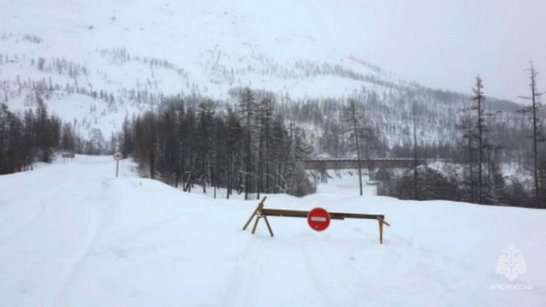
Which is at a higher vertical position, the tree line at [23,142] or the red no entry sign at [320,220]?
the tree line at [23,142]

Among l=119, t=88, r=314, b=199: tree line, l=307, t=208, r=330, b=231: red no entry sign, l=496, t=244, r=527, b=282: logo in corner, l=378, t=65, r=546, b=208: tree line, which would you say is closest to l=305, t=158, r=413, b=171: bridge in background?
l=378, t=65, r=546, b=208: tree line

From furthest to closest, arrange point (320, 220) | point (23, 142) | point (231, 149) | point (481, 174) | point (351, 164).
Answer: point (351, 164), point (23, 142), point (231, 149), point (481, 174), point (320, 220)

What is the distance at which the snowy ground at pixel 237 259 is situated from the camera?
5.67 m

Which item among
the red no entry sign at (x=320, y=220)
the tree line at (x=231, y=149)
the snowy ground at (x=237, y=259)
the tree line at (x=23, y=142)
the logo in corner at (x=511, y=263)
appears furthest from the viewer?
the tree line at (x=23, y=142)

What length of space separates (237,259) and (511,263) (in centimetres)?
645

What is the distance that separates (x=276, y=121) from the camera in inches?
1843

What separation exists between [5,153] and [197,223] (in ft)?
202

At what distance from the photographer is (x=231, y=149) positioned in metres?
44.7

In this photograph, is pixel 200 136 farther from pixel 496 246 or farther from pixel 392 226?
pixel 496 246

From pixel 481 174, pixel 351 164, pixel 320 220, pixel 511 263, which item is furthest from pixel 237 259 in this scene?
pixel 351 164

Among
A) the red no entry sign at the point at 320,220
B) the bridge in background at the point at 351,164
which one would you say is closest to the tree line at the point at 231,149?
the bridge in background at the point at 351,164

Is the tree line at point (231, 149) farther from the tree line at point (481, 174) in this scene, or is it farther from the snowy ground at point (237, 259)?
the snowy ground at point (237, 259)

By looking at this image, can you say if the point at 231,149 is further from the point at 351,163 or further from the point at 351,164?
the point at 351,163

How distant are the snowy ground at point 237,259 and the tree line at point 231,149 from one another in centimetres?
2923
